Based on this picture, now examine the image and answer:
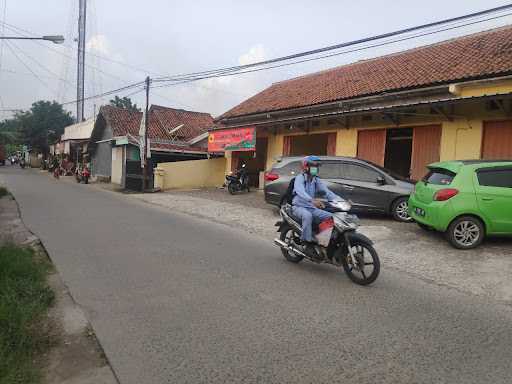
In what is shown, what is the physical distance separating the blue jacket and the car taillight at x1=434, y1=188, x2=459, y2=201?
8.35 feet

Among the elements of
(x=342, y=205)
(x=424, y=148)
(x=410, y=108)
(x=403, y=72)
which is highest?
(x=403, y=72)

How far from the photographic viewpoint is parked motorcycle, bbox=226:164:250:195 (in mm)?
18391

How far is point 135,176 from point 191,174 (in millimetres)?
2937

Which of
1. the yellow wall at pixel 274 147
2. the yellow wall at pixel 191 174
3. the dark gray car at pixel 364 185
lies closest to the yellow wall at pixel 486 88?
the dark gray car at pixel 364 185

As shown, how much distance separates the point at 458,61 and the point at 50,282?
13.1m

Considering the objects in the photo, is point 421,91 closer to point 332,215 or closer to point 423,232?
point 423,232

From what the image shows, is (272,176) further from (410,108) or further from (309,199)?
(309,199)

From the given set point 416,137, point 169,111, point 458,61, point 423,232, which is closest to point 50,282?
point 423,232

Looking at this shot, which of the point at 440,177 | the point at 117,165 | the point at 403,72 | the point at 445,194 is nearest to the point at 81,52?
the point at 117,165

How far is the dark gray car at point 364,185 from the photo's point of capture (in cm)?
1048

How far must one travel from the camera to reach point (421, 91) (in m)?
12.7

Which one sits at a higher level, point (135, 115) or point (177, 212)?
point (135, 115)

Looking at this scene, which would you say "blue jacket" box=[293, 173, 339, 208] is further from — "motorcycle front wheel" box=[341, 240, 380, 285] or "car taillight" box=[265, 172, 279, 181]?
"car taillight" box=[265, 172, 279, 181]

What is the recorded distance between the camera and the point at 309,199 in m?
5.86
